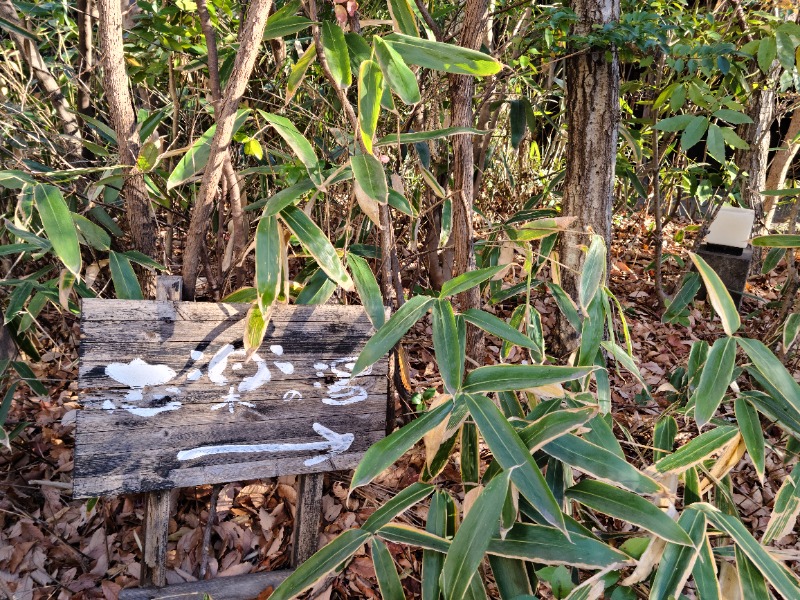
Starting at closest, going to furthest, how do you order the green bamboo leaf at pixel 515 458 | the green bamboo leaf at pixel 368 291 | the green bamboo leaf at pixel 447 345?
the green bamboo leaf at pixel 515 458, the green bamboo leaf at pixel 447 345, the green bamboo leaf at pixel 368 291

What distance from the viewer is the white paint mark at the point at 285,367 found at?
1.34 metres

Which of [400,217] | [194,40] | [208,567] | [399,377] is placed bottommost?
[208,567]

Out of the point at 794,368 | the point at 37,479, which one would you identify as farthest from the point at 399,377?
the point at 794,368

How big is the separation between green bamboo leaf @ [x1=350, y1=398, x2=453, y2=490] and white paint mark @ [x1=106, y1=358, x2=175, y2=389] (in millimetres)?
451

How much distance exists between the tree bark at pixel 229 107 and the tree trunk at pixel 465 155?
54 cm

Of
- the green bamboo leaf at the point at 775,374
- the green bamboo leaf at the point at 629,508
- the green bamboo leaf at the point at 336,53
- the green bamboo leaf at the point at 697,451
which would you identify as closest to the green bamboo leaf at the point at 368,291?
the green bamboo leaf at the point at 336,53

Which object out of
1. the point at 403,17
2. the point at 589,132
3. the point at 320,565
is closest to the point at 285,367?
the point at 320,565

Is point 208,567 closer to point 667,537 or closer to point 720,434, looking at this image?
point 667,537

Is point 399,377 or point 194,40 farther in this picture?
point 194,40

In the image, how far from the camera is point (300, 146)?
1266 mm

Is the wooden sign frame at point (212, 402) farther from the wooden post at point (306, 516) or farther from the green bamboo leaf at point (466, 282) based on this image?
the green bamboo leaf at point (466, 282)

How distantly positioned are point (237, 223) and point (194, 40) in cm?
76

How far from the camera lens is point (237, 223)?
152cm

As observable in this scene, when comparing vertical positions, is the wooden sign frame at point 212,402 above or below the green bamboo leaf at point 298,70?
below
